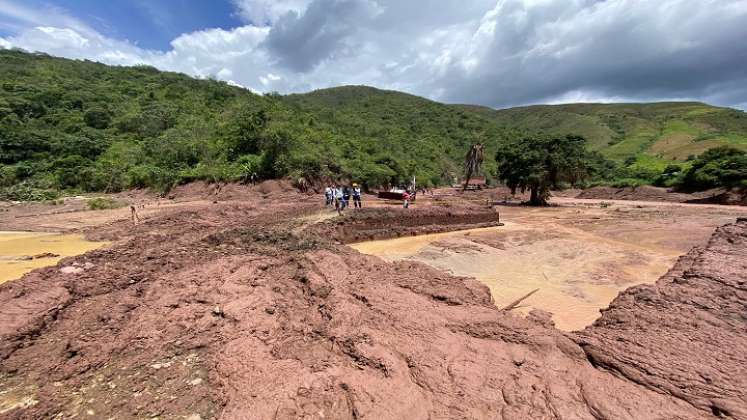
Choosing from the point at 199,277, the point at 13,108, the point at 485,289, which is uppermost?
the point at 13,108

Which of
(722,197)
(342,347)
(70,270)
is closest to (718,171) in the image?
(722,197)

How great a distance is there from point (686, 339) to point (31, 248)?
1559 cm

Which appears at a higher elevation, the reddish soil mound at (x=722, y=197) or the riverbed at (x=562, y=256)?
the reddish soil mound at (x=722, y=197)

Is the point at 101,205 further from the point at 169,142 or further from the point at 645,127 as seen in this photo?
the point at 645,127

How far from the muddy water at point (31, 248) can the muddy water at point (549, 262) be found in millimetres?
8952

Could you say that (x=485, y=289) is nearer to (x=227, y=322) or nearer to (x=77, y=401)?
(x=227, y=322)

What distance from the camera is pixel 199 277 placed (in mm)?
5551

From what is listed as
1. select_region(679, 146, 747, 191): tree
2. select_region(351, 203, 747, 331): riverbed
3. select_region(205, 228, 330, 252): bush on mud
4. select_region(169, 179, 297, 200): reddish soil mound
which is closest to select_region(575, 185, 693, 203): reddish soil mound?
select_region(679, 146, 747, 191): tree

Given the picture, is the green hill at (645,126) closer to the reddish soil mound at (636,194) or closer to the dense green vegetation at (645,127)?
the dense green vegetation at (645,127)

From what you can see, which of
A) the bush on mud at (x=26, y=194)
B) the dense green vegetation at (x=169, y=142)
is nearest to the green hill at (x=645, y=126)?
the dense green vegetation at (x=169, y=142)

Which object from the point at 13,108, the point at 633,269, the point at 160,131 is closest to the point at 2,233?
the point at 633,269

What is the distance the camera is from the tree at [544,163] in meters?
25.3

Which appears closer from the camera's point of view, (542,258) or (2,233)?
(542,258)

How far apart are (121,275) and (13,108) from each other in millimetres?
45142
